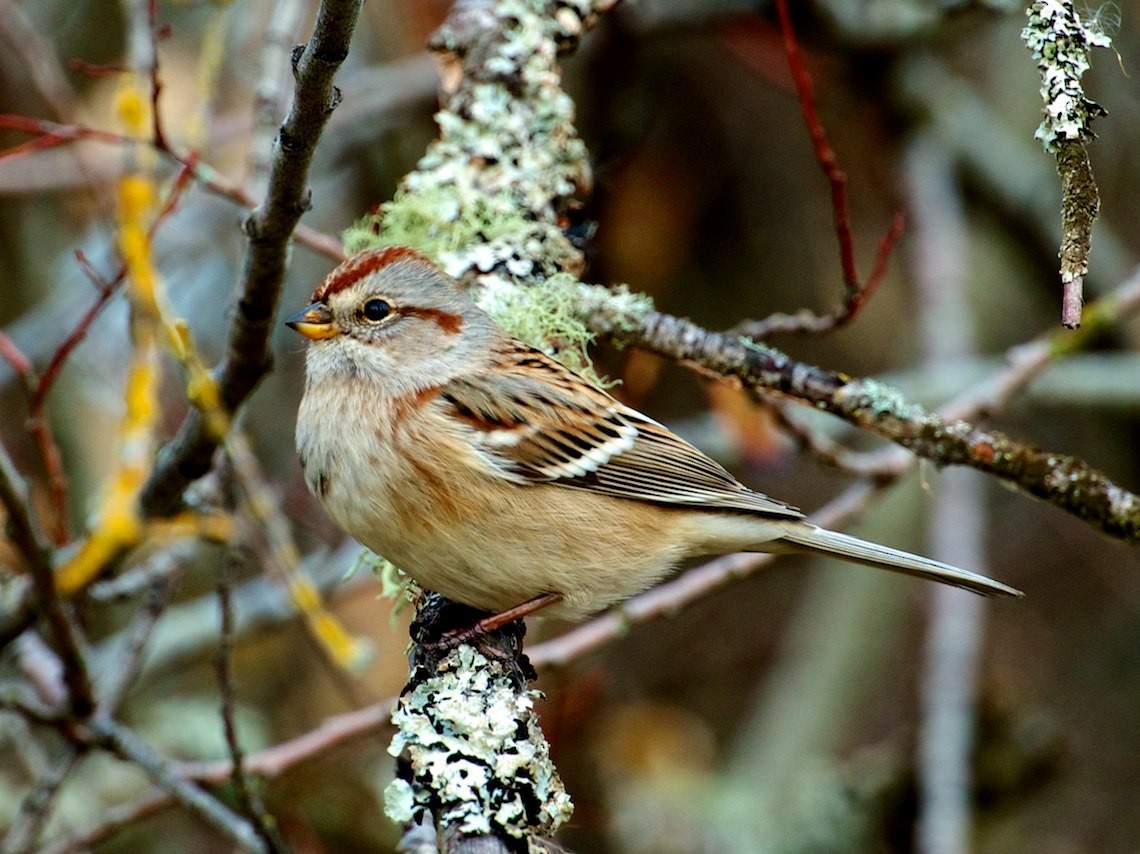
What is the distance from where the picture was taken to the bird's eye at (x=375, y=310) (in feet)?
9.41

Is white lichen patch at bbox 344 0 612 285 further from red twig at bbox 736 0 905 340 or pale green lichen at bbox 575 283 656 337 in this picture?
red twig at bbox 736 0 905 340

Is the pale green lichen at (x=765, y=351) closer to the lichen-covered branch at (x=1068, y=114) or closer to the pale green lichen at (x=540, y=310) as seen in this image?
the pale green lichen at (x=540, y=310)

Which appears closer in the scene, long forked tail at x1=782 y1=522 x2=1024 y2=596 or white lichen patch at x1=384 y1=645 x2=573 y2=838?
white lichen patch at x1=384 y1=645 x2=573 y2=838

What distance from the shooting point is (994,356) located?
533 cm

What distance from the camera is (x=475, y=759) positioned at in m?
2.08

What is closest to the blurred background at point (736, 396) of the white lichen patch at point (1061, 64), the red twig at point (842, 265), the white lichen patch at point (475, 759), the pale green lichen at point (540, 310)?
the pale green lichen at point (540, 310)

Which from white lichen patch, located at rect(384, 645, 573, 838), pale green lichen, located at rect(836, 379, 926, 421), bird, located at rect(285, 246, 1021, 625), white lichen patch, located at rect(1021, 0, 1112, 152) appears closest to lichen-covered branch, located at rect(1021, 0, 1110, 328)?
white lichen patch, located at rect(1021, 0, 1112, 152)

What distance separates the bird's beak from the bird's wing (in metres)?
0.33

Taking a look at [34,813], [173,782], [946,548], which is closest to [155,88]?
[173,782]

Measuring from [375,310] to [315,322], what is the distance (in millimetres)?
143

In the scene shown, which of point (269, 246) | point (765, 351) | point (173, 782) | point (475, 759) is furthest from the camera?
point (173, 782)

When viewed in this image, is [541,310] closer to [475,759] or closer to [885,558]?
[885,558]

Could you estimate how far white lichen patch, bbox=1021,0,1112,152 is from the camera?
58.9 inches

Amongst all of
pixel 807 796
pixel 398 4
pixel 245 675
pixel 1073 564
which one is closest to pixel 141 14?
pixel 398 4
